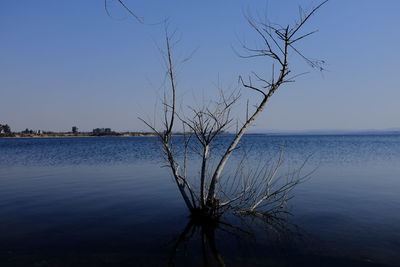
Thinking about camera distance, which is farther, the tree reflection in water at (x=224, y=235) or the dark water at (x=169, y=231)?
the tree reflection in water at (x=224, y=235)

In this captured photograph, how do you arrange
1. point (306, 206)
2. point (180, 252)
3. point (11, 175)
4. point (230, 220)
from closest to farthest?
point (180, 252), point (230, 220), point (306, 206), point (11, 175)

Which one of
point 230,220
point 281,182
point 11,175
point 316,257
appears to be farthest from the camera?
point 11,175

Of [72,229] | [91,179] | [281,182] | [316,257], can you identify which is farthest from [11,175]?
[316,257]

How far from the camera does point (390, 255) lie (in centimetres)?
654

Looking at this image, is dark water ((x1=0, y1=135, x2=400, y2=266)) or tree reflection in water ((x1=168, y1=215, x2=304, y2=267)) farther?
tree reflection in water ((x1=168, y1=215, x2=304, y2=267))

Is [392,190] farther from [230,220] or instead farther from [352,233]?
[230,220]

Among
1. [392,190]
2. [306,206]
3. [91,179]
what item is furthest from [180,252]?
[91,179]

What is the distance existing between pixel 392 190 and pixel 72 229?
11.3 metres

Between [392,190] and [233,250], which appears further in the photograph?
[392,190]

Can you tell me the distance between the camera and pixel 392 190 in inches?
518

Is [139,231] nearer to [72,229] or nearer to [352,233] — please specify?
[72,229]

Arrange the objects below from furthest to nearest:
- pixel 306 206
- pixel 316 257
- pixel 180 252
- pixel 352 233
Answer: pixel 306 206, pixel 352 233, pixel 180 252, pixel 316 257

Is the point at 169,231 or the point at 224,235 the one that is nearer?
the point at 224,235

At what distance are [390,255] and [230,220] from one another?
380cm
